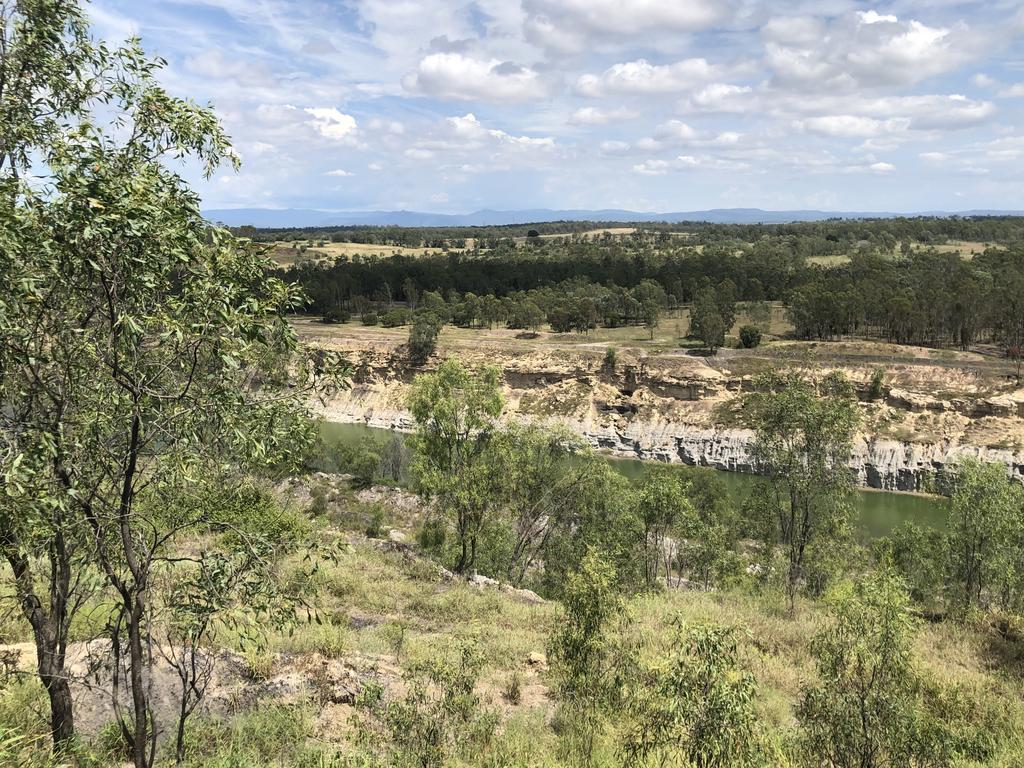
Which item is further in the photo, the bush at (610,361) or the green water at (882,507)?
the bush at (610,361)

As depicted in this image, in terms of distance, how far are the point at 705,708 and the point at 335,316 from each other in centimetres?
10464

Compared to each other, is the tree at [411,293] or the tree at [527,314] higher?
the tree at [411,293]

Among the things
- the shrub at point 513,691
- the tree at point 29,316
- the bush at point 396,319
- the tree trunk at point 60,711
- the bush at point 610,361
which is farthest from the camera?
the bush at point 396,319

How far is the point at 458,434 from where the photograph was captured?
23.2 m

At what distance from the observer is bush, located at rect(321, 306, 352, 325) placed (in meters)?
105

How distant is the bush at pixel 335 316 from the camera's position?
105 metres

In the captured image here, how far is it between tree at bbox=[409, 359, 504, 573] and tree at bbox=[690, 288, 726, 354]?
58.1m

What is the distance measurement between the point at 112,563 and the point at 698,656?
599 centimetres

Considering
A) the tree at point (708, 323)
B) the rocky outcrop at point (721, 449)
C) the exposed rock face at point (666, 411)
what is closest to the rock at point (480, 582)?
the rocky outcrop at point (721, 449)

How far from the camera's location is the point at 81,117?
6398 millimetres

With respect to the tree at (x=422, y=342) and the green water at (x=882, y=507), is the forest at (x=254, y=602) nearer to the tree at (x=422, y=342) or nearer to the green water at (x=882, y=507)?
the green water at (x=882, y=507)

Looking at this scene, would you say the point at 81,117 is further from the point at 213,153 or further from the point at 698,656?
the point at 698,656

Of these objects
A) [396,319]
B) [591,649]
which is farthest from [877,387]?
[396,319]

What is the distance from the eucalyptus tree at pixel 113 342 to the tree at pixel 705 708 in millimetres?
4685
